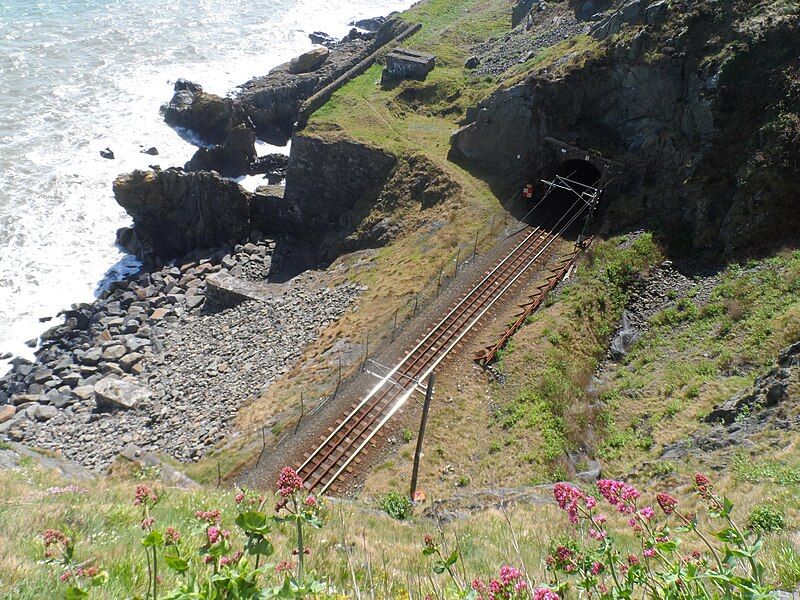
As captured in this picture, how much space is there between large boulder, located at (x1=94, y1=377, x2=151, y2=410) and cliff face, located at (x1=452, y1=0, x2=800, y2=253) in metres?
24.6

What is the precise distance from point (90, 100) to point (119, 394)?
151 feet

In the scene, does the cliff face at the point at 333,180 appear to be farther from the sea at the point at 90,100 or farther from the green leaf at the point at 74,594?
the green leaf at the point at 74,594

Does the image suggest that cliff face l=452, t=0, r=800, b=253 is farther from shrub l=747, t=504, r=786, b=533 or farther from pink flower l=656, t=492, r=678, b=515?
pink flower l=656, t=492, r=678, b=515

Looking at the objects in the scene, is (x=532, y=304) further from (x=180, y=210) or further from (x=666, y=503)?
(x=180, y=210)

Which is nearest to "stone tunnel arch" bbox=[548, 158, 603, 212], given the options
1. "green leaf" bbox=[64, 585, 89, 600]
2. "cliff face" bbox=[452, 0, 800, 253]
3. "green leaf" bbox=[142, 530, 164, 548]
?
"cliff face" bbox=[452, 0, 800, 253]

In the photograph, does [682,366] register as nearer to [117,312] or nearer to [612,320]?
[612,320]

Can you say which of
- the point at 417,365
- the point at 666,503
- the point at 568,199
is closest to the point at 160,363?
the point at 417,365

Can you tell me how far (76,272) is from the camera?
4094 cm

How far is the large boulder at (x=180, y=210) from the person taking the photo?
131 feet

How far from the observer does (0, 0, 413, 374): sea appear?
135 feet

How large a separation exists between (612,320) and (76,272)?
3821 centimetres

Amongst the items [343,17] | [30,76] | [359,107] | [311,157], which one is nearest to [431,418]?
[311,157]

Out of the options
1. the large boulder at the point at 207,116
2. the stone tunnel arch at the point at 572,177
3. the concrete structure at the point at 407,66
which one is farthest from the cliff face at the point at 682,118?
the large boulder at the point at 207,116

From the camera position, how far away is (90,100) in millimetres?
59719
